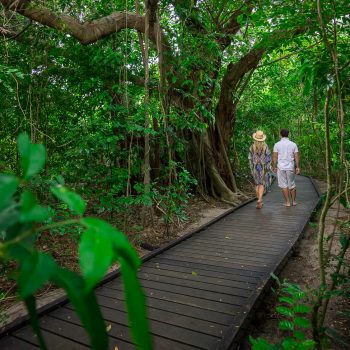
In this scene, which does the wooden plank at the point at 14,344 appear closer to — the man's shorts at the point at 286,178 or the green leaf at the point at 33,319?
the green leaf at the point at 33,319

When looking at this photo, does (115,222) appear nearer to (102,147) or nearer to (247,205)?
(102,147)

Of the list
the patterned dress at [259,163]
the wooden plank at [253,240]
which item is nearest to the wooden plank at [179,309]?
the wooden plank at [253,240]

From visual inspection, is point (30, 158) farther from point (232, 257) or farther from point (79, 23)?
point (79, 23)

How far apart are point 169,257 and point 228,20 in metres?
Answer: 6.52

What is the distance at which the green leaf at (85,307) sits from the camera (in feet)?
1.55

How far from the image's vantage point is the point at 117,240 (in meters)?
0.46

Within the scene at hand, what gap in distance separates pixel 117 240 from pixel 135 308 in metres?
0.10

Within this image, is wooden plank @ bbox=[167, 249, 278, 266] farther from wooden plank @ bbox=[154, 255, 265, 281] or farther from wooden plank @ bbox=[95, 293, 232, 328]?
wooden plank @ bbox=[95, 293, 232, 328]

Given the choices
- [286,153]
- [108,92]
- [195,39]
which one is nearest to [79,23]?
[108,92]

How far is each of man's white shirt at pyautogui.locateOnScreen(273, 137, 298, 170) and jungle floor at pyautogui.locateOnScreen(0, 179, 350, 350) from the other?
4.20 feet

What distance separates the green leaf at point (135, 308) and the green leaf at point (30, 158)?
205 millimetres

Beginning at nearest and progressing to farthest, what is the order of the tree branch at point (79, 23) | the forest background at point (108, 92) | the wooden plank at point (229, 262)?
1. the wooden plank at point (229, 262)
2. the forest background at point (108, 92)
3. the tree branch at point (79, 23)

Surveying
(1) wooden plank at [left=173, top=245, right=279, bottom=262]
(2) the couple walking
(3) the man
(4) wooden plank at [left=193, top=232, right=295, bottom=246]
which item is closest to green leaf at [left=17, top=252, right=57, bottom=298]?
(1) wooden plank at [left=173, top=245, right=279, bottom=262]

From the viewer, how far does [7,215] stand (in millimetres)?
475
